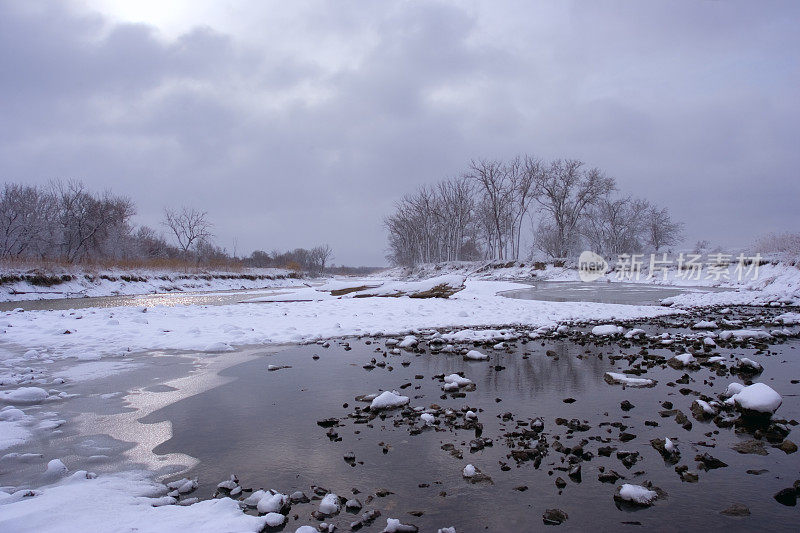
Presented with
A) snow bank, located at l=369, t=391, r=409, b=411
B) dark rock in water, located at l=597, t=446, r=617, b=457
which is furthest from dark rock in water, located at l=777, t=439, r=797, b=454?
snow bank, located at l=369, t=391, r=409, b=411

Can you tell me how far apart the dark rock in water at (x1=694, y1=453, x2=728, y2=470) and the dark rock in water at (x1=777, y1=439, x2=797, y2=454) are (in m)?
0.70

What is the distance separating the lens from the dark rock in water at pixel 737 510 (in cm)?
241

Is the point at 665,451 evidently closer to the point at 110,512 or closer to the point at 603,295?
the point at 110,512

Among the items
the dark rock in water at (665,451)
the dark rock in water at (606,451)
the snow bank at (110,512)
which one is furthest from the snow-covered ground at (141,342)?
the dark rock in water at (665,451)

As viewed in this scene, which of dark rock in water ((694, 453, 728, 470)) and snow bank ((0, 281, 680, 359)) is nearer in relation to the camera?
dark rock in water ((694, 453, 728, 470))

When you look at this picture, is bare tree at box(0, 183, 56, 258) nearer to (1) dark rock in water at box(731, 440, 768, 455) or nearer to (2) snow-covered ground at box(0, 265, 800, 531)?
(2) snow-covered ground at box(0, 265, 800, 531)

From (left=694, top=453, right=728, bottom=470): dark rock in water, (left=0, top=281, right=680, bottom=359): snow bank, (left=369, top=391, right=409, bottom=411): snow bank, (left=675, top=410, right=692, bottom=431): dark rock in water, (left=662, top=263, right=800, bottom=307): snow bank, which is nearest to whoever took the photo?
(left=694, top=453, right=728, bottom=470): dark rock in water

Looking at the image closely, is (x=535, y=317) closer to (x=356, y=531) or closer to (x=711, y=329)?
(x=711, y=329)

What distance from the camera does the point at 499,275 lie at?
5041cm

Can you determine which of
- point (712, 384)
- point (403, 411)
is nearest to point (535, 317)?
point (712, 384)

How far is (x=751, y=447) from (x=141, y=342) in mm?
9426

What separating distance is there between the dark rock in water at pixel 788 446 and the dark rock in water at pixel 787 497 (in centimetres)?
79

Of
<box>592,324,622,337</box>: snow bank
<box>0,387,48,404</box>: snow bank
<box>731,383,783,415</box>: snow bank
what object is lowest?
<box>0,387,48,404</box>: snow bank

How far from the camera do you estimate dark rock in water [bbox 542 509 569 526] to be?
2.35 metres
